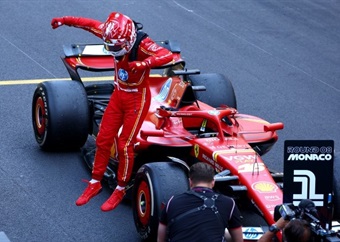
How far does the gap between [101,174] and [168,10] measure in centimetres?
800

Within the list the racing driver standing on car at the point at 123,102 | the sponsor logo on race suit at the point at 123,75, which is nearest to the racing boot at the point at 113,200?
the racing driver standing on car at the point at 123,102

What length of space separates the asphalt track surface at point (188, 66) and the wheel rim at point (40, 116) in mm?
270

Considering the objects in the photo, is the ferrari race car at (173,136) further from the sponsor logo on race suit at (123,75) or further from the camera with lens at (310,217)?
the camera with lens at (310,217)

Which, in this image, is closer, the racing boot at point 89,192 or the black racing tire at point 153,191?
Result: the black racing tire at point 153,191

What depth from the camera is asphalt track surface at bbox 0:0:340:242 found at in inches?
405

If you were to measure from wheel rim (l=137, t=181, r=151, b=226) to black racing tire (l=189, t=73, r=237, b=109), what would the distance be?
2655mm

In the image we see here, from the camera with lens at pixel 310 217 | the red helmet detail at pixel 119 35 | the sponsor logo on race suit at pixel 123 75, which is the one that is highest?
the red helmet detail at pixel 119 35

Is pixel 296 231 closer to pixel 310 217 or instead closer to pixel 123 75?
pixel 310 217

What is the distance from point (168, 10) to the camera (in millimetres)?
17859

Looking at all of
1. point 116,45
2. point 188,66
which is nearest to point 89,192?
point 116,45

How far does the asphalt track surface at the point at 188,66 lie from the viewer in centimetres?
1028

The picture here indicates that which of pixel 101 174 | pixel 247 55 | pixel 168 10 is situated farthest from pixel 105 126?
pixel 168 10
